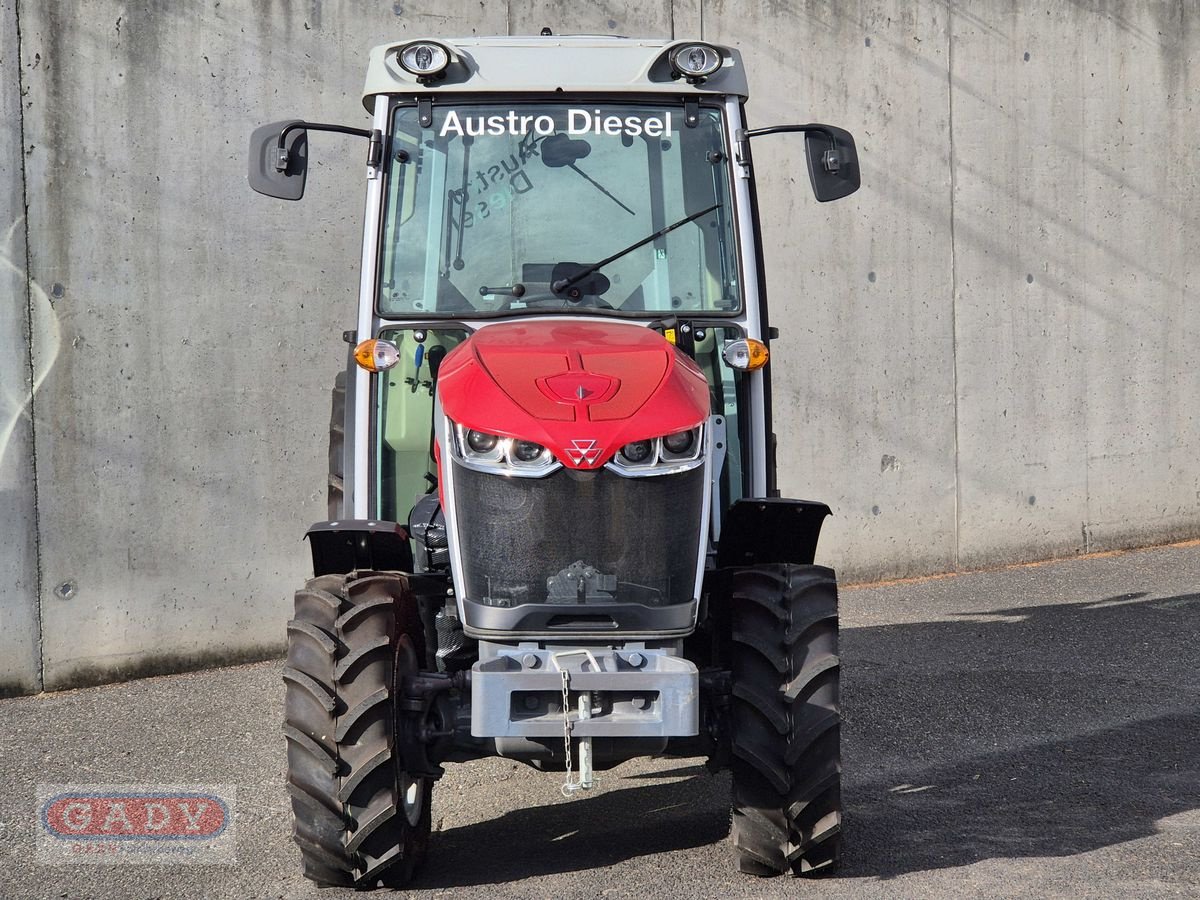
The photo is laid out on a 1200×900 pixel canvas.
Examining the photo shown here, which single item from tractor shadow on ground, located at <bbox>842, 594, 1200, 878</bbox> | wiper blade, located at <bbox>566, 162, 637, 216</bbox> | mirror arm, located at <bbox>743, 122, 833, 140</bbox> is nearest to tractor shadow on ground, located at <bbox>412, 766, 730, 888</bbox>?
tractor shadow on ground, located at <bbox>842, 594, 1200, 878</bbox>

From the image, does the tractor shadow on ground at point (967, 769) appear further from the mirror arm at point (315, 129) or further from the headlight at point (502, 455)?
the mirror arm at point (315, 129)

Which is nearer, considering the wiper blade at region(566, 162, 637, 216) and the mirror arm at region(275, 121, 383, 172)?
the mirror arm at region(275, 121, 383, 172)

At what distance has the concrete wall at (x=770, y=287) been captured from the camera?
7457 millimetres

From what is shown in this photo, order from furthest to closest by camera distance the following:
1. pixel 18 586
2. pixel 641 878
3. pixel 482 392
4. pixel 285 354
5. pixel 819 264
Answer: pixel 819 264 < pixel 285 354 < pixel 18 586 < pixel 641 878 < pixel 482 392

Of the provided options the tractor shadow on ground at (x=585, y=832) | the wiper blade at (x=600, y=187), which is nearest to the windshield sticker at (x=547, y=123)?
the wiper blade at (x=600, y=187)

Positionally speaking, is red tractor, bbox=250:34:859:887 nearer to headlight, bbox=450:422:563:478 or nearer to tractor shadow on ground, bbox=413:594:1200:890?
headlight, bbox=450:422:563:478

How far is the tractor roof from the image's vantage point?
16.9ft

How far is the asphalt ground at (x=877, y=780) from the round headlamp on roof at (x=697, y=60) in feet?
8.59

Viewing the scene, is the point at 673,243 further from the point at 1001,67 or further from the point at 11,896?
the point at 1001,67

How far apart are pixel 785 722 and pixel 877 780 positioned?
1.57 metres

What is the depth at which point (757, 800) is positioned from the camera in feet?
14.5

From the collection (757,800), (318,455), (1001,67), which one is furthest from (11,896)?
(1001,67)

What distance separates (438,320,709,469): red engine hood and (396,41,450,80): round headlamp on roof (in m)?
1.06

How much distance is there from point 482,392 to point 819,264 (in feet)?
17.2
